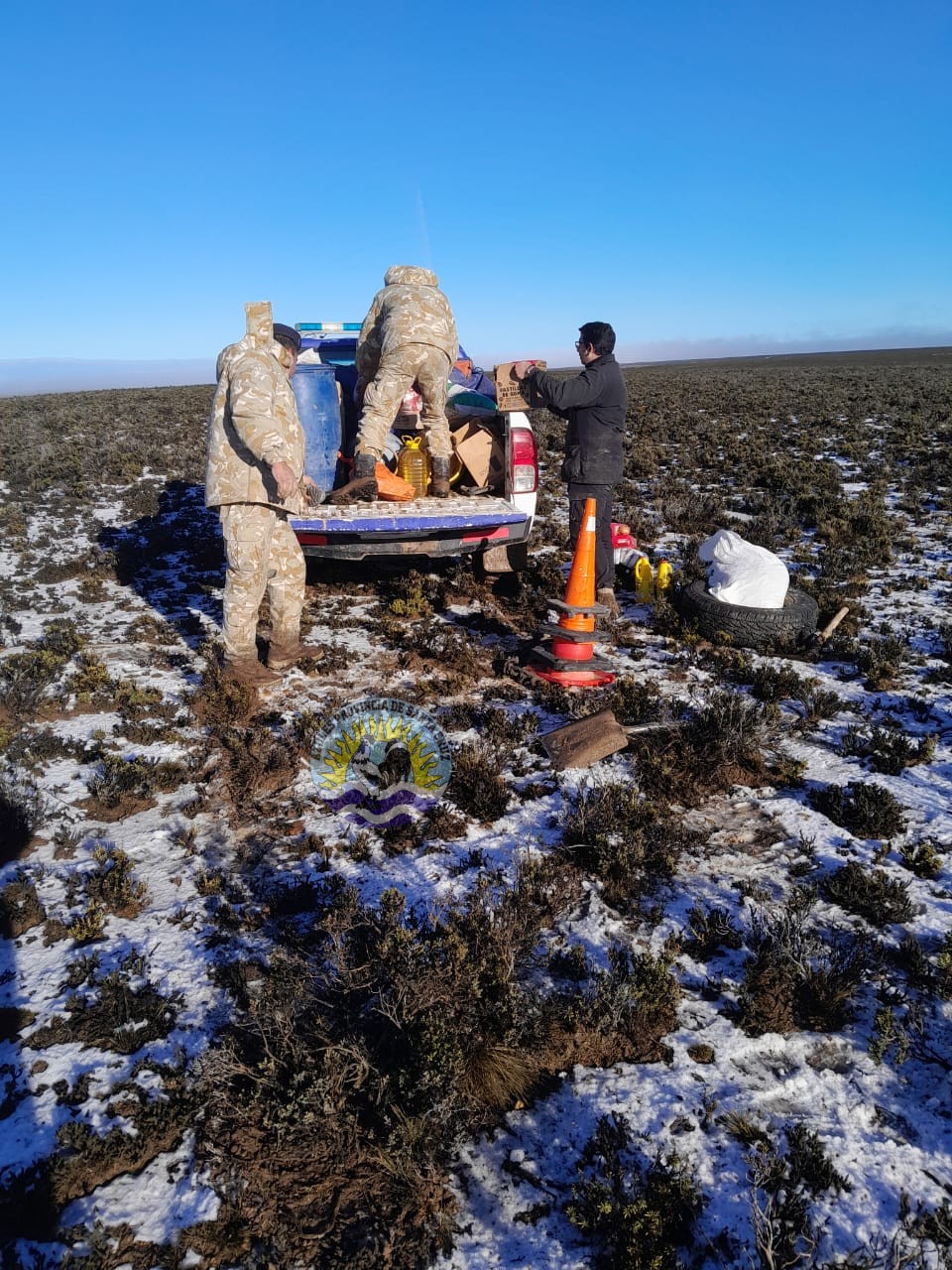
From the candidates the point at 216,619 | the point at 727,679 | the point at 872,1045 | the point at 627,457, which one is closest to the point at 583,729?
the point at 727,679

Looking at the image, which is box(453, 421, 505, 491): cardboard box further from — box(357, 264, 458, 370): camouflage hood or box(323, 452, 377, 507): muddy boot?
box(323, 452, 377, 507): muddy boot

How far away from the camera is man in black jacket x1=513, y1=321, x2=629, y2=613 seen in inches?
207

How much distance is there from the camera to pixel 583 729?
420 cm

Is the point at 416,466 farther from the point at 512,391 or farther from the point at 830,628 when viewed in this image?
the point at 830,628

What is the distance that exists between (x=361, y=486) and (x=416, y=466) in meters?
1.21

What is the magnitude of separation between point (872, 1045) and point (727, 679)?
306 cm

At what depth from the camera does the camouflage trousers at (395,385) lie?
5.48 m

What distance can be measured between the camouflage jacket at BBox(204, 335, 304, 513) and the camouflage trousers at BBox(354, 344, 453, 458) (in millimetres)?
930

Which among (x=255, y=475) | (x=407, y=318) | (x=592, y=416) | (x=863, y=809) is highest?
(x=407, y=318)

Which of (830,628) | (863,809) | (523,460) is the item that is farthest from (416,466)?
(863,809)

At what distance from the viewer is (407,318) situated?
5.46 meters

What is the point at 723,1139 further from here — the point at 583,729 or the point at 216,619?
the point at 216,619

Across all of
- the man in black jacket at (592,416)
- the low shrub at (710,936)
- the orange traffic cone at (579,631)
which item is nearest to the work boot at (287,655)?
the orange traffic cone at (579,631)

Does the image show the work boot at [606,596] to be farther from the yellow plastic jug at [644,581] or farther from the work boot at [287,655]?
Result: the work boot at [287,655]
